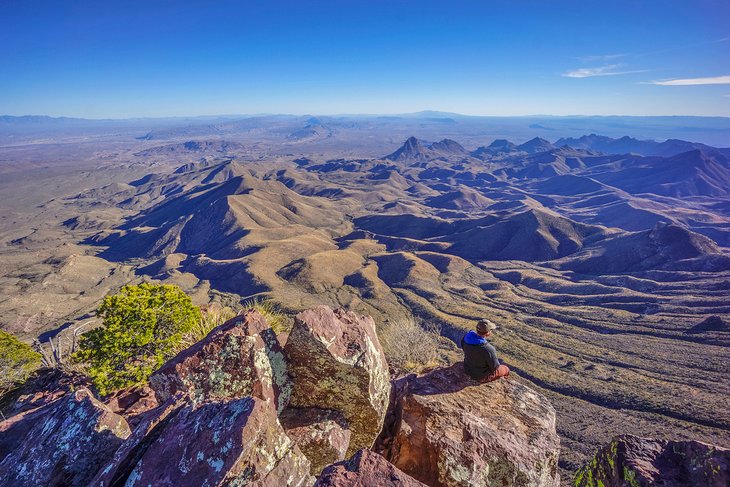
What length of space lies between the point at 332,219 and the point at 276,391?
160847 millimetres

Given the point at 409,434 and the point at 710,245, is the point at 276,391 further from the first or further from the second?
the point at 710,245

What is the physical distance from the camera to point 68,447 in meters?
7.15

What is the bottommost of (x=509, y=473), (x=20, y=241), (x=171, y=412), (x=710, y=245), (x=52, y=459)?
(x=20, y=241)

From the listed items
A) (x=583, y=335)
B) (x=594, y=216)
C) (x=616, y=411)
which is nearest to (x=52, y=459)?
(x=616, y=411)

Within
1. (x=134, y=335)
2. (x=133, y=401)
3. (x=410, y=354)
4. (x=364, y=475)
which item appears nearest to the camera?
(x=364, y=475)

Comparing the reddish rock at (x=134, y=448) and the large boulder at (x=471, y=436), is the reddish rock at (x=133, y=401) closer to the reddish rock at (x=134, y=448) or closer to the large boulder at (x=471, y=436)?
the reddish rock at (x=134, y=448)

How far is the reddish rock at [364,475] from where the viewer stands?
542cm

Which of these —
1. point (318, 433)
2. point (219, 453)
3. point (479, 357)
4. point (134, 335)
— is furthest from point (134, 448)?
point (479, 357)

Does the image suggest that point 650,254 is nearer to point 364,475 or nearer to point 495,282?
point 495,282

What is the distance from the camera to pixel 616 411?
4606 cm

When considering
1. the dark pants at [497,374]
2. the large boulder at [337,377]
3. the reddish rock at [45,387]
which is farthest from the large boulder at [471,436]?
the reddish rock at [45,387]

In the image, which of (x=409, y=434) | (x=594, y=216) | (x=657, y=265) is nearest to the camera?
(x=409, y=434)

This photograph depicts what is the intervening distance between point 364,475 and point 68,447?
20.0 feet

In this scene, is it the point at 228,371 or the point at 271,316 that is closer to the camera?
the point at 228,371
